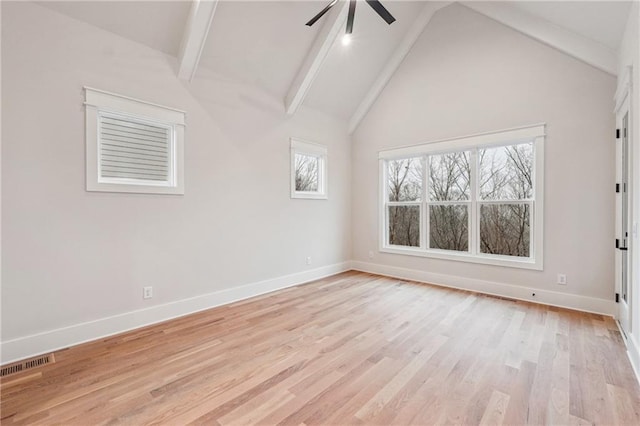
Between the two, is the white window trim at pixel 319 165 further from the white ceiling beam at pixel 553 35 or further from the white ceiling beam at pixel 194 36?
the white ceiling beam at pixel 553 35

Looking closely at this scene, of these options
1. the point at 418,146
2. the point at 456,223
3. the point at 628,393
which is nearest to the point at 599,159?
the point at 456,223

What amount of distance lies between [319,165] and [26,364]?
446 cm

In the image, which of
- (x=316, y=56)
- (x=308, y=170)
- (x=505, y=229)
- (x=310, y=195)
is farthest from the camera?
(x=308, y=170)

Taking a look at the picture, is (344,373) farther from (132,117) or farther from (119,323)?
(132,117)

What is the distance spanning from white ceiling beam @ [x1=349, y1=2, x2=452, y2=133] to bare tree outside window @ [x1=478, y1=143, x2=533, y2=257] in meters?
2.15

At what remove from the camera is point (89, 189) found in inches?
113

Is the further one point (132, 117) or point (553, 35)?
point (553, 35)

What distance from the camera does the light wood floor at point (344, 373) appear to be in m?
1.84

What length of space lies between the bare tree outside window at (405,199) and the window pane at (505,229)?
108 cm

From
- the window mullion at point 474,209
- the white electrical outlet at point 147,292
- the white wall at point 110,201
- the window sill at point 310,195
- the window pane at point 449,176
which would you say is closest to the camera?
the white wall at point 110,201

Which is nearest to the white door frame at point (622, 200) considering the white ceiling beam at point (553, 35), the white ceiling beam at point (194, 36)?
the white ceiling beam at point (553, 35)

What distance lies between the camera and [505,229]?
4332 millimetres

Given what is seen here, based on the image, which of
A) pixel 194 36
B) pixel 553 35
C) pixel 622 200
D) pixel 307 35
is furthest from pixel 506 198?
pixel 194 36

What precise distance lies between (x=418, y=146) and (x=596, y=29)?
7.98ft
